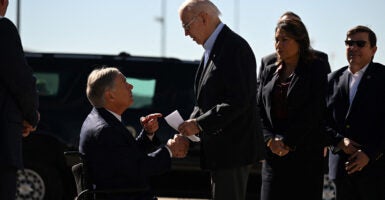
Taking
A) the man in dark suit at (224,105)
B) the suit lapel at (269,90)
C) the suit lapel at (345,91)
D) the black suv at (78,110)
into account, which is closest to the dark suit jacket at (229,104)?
the man in dark suit at (224,105)

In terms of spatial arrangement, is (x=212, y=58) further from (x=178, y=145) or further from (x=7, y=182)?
(x=7, y=182)

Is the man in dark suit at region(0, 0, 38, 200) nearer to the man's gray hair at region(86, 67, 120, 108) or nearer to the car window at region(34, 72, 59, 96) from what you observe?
the man's gray hair at region(86, 67, 120, 108)

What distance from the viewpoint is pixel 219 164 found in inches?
221

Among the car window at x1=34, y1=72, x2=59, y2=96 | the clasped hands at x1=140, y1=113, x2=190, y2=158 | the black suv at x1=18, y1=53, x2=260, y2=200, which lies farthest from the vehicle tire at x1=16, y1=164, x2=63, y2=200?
the clasped hands at x1=140, y1=113, x2=190, y2=158

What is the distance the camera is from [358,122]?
6488 mm

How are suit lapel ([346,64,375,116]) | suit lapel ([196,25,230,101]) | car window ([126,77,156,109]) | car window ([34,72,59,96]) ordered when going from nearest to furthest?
suit lapel ([196,25,230,101]), suit lapel ([346,64,375,116]), car window ([126,77,156,109]), car window ([34,72,59,96])

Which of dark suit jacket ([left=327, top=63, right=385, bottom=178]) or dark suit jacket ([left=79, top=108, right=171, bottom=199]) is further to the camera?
dark suit jacket ([left=327, top=63, right=385, bottom=178])

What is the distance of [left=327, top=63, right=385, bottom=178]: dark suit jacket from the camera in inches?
253

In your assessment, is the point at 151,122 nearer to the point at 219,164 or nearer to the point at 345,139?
the point at 219,164

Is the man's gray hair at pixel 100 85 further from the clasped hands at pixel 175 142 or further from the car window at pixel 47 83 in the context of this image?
the car window at pixel 47 83

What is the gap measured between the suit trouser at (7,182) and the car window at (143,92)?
4869 mm

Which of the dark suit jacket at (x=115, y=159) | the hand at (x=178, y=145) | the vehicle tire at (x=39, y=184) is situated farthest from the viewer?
the vehicle tire at (x=39, y=184)

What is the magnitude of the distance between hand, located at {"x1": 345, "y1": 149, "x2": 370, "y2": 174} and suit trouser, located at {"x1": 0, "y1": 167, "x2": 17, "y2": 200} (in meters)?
2.30

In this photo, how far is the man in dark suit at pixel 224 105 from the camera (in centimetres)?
554
